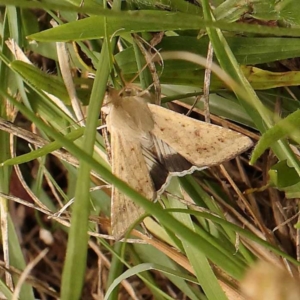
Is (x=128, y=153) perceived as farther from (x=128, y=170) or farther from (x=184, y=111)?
(x=184, y=111)

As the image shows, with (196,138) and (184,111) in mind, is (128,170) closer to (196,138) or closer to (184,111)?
(196,138)

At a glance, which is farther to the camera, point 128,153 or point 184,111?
point 184,111

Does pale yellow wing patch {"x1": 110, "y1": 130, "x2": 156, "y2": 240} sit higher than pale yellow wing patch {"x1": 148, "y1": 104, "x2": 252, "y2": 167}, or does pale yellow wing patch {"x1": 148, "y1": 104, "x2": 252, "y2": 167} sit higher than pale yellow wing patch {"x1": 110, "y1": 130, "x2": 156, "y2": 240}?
pale yellow wing patch {"x1": 148, "y1": 104, "x2": 252, "y2": 167}

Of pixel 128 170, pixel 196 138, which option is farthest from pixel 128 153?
pixel 196 138

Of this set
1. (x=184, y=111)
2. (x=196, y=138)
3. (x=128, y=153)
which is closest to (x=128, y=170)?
(x=128, y=153)

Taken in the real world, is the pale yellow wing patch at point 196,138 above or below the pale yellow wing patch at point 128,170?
above

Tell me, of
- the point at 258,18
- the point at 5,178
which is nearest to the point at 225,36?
the point at 258,18
